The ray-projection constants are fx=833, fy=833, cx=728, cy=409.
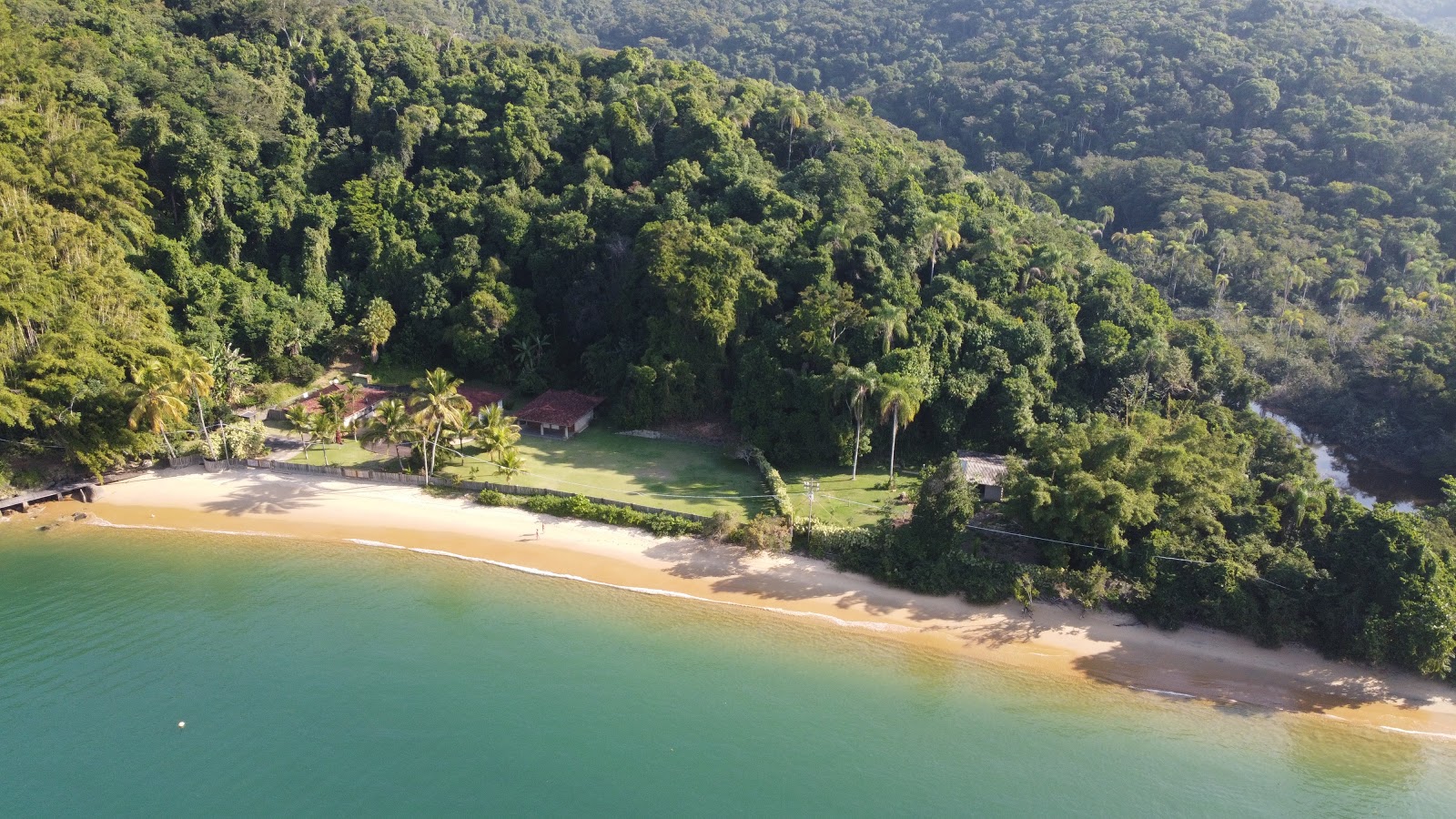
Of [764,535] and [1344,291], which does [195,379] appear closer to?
[764,535]

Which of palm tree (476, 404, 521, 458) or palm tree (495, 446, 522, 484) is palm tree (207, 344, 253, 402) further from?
palm tree (495, 446, 522, 484)

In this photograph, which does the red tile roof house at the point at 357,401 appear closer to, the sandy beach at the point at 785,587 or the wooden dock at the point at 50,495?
the sandy beach at the point at 785,587

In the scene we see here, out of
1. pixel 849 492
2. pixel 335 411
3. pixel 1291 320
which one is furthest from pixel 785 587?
pixel 1291 320

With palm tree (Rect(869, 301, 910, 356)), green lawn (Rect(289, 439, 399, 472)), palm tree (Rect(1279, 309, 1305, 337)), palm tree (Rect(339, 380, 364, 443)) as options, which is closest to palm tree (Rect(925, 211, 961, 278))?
palm tree (Rect(869, 301, 910, 356))

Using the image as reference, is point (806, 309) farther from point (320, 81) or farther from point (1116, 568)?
point (320, 81)

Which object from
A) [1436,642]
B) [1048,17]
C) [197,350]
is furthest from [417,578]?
[1048,17]

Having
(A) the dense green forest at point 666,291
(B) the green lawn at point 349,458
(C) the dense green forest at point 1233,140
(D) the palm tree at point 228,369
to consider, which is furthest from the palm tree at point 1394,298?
(D) the palm tree at point 228,369

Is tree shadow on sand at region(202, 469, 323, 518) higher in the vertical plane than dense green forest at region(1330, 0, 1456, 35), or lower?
lower
